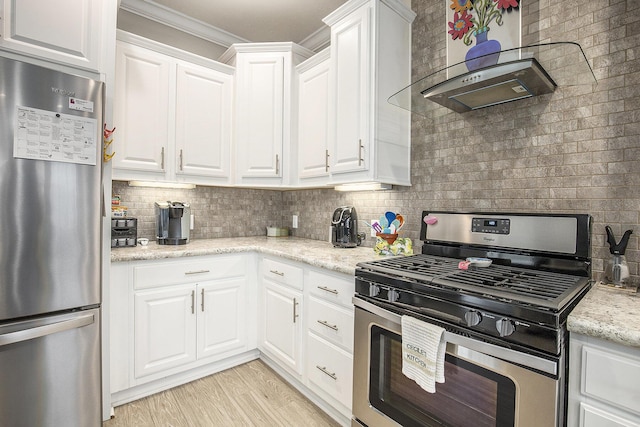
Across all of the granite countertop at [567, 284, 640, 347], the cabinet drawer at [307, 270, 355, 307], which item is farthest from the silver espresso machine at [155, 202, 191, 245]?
the granite countertop at [567, 284, 640, 347]

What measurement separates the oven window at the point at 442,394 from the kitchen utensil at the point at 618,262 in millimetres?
665

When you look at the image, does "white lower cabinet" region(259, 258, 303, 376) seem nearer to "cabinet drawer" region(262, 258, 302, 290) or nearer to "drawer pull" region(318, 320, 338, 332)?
"cabinet drawer" region(262, 258, 302, 290)

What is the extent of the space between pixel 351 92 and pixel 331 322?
4.65ft

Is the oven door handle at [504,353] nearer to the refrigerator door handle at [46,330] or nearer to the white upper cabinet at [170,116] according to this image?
the refrigerator door handle at [46,330]

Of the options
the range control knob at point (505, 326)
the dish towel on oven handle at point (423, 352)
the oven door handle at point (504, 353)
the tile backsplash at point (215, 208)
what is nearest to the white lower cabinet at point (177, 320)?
the tile backsplash at point (215, 208)

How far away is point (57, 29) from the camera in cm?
159

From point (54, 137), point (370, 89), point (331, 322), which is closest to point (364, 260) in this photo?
point (331, 322)

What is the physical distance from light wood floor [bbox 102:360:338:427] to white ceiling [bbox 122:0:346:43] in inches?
110

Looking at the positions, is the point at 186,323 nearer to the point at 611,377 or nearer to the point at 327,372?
the point at 327,372

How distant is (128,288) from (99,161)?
807 millimetres

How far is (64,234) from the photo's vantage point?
1442 mm

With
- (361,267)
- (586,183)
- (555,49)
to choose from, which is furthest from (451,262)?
(555,49)

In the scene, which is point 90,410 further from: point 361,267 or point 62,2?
point 62,2

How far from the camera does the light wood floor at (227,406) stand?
5.96 ft
